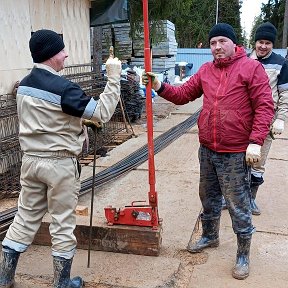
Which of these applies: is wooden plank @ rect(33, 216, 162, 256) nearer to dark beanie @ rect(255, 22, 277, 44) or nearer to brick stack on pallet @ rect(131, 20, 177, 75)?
dark beanie @ rect(255, 22, 277, 44)

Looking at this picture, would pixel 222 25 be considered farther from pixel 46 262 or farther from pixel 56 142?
pixel 46 262

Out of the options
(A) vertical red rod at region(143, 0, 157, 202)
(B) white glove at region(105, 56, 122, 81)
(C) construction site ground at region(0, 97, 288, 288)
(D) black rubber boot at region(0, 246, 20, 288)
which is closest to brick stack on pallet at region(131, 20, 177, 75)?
(C) construction site ground at region(0, 97, 288, 288)

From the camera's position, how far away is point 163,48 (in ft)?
54.7

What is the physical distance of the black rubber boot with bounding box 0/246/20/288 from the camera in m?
2.93

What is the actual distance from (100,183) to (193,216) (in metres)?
1.51

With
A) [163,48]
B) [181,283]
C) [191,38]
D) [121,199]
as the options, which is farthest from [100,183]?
[191,38]

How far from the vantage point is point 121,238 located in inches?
139

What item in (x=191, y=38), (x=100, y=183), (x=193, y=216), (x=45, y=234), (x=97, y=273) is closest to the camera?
(x=97, y=273)

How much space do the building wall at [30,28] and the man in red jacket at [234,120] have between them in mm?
3344

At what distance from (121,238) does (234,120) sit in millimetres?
1428

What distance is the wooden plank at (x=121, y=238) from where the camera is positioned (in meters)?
3.47

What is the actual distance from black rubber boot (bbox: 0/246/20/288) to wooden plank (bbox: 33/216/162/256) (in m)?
0.73

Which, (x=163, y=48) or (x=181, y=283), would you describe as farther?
(x=163, y=48)

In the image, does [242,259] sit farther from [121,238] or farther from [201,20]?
[201,20]
